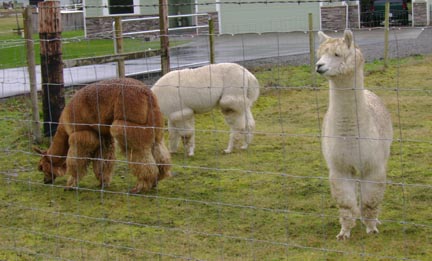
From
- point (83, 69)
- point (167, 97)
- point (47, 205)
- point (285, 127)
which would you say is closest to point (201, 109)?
point (167, 97)

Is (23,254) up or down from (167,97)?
down

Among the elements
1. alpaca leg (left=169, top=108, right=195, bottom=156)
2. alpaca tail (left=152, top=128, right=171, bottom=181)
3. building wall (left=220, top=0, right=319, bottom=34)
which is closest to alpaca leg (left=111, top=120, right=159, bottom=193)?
alpaca tail (left=152, top=128, right=171, bottom=181)

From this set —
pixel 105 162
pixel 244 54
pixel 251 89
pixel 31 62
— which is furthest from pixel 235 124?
pixel 244 54

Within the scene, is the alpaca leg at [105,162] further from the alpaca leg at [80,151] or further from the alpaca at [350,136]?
the alpaca at [350,136]

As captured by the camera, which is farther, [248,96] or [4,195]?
[248,96]

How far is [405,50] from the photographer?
1909 centimetres

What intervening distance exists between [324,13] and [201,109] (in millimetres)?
19342

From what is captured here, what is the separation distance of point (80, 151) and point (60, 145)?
43 cm

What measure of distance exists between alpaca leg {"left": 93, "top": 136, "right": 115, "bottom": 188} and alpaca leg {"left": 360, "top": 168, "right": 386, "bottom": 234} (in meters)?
3.08

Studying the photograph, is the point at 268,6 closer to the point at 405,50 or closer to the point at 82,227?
the point at 405,50

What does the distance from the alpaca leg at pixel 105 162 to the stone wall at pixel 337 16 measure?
67.7 ft

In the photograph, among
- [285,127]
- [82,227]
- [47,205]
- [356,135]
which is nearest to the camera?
[356,135]

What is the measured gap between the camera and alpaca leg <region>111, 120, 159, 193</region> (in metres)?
7.25

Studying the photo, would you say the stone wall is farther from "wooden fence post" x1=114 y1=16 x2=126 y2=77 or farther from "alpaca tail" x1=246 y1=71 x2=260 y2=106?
"alpaca tail" x1=246 y1=71 x2=260 y2=106
